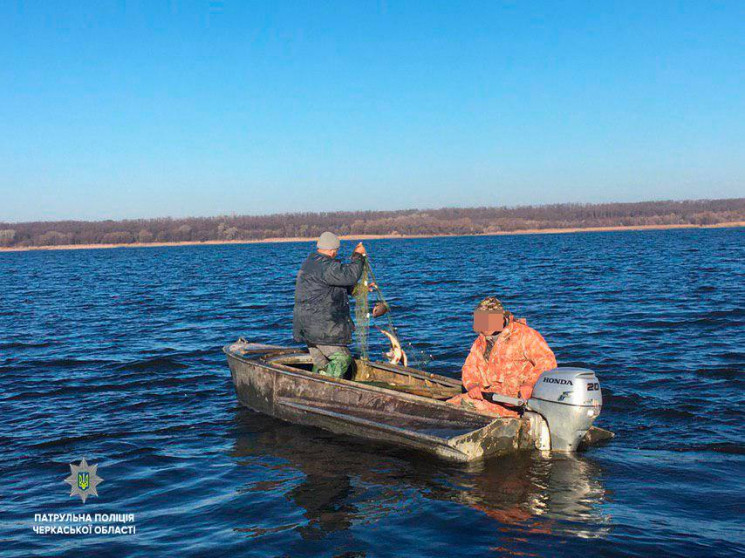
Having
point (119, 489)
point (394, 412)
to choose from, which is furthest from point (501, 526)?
point (119, 489)

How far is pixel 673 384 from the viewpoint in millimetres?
11031

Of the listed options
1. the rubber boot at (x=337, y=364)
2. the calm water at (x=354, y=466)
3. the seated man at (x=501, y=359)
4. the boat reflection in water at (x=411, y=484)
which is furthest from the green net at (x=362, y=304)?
the seated man at (x=501, y=359)

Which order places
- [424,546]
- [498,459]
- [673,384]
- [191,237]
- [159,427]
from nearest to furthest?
[424,546] < [498,459] < [159,427] < [673,384] < [191,237]

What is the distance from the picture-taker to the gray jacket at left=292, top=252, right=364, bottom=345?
938cm

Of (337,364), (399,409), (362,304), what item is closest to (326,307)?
(337,364)

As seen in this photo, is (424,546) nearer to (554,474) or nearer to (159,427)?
(554,474)

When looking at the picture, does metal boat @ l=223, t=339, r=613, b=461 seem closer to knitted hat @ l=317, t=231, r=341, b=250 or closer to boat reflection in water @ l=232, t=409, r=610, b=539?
boat reflection in water @ l=232, t=409, r=610, b=539

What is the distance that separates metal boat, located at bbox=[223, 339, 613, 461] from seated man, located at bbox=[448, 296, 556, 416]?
0.90ft

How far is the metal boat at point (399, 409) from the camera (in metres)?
7.56

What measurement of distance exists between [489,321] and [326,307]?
2751 millimetres

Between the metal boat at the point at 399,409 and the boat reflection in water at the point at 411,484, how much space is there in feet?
0.70

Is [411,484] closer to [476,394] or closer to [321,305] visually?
[476,394]

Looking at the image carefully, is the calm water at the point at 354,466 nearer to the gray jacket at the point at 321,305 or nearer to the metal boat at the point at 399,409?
the metal boat at the point at 399,409

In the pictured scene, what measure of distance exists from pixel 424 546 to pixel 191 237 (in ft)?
647
